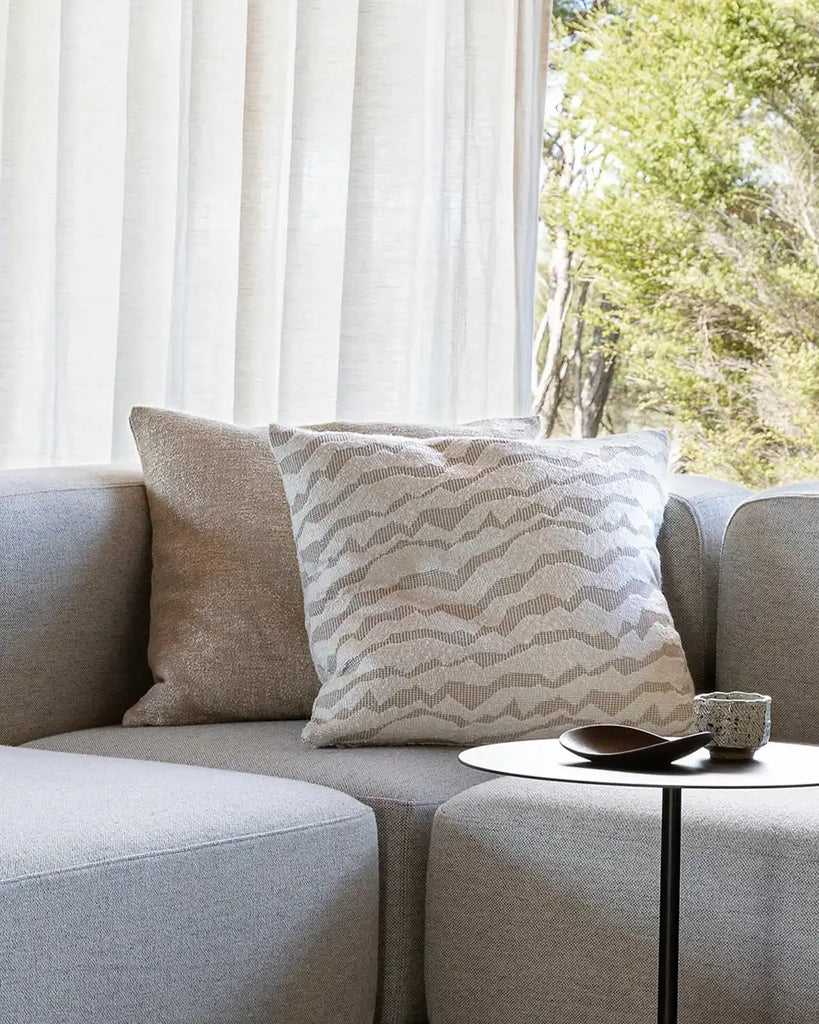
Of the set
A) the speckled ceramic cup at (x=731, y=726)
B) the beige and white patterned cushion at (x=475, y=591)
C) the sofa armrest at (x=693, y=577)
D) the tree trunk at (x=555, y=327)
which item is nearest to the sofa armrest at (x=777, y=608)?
the sofa armrest at (x=693, y=577)

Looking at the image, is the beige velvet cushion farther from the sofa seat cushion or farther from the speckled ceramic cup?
the speckled ceramic cup

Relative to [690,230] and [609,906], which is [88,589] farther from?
[690,230]

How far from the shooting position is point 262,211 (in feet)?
9.42

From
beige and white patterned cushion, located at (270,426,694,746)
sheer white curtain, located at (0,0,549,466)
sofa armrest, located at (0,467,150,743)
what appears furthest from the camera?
sheer white curtain, located at (0,0,549,466)

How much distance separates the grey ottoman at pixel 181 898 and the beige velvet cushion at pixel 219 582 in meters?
0.36

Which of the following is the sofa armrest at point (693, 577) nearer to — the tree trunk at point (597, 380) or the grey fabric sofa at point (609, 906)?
the grey fabric sofa at point (609, 906)

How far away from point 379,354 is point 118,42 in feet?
2.71

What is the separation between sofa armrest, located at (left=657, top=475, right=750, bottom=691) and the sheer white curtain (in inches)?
41.8

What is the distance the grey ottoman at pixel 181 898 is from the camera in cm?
120

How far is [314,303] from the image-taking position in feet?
9.73

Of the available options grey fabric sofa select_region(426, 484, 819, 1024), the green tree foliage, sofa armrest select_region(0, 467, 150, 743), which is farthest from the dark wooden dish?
the green tree foliage

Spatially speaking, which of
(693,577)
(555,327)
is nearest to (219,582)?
(693,577)

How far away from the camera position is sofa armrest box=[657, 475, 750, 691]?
6.78 ft

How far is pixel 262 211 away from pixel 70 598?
117cm
